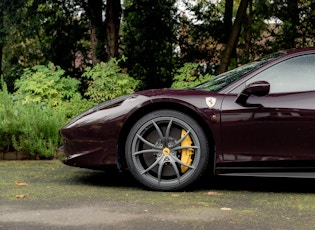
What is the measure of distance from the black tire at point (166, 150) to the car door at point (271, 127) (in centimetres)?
25

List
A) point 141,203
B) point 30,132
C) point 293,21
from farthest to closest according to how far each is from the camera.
→ point 293,21, point 30,132, point 141,203

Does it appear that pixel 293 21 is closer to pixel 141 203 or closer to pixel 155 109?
pixel 155 109

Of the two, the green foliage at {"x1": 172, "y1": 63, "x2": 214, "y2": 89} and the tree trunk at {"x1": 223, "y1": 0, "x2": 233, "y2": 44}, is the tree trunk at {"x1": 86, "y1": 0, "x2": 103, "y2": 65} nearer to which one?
the green foliage at {"x1": 172, "y1": 63, "x2": 214, "y2": 89}

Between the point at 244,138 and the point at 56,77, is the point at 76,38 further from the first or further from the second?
the point at 244,138

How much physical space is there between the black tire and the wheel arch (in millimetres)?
55

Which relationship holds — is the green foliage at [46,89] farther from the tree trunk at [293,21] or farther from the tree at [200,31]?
the tree trunk at [293,21]

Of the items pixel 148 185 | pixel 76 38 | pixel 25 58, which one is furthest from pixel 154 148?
pixel 25 58

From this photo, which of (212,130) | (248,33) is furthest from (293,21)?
(212,130)

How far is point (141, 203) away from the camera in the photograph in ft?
14.7

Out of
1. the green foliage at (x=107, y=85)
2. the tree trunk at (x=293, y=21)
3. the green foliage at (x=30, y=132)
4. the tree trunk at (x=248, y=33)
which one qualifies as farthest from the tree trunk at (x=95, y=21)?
the green foliage at (x=30, y=132)

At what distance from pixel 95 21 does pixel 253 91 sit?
9318 mm

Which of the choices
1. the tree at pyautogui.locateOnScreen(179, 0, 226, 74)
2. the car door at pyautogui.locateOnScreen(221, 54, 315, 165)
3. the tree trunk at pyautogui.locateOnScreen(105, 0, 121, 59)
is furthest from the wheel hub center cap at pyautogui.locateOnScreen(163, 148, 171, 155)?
the tree at pyautogui.locateOnScreen(179, 0, 226, 74)

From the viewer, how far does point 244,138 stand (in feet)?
16.1

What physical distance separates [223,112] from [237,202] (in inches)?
32.9
